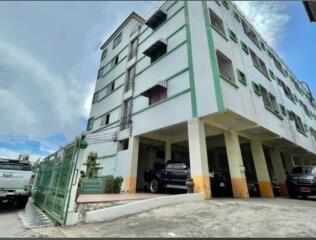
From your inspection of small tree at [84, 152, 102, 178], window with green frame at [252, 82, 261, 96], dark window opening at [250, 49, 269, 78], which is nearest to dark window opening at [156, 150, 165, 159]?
small tree at [84, 152, 102, 178]

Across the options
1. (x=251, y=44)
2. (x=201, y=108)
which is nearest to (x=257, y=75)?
(x=251, y=44)

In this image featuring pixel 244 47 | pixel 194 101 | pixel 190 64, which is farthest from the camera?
pixel 244 47

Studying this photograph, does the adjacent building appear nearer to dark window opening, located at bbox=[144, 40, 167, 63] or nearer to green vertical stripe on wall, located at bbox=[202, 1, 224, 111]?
green vertical stripe on wall, located at bbox=[202, 1, 224, 111]

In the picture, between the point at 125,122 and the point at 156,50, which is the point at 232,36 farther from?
the point at 125,122

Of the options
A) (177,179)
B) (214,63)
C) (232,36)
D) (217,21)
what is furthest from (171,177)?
(217,21)

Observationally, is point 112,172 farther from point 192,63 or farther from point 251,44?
point 251,44

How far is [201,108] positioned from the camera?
1014 cm

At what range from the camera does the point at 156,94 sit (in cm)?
1347

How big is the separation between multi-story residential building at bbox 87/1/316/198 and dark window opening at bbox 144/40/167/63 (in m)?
0.07

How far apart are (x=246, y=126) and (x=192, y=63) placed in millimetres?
A: 4771

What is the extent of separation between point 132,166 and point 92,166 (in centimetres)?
439

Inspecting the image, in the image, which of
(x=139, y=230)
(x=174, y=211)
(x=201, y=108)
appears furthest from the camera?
(x=201, y=108)

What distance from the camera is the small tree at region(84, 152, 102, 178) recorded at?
1569 centimetres

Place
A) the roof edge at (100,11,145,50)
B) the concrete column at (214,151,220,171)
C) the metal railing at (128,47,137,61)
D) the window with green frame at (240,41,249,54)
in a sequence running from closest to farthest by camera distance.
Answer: the window with green frame at (240,41,249,54) < the metal railing at (128,47,137,61) < the roof edge at (100,11,145,50) < the concrete column at (214,151,220,171)
